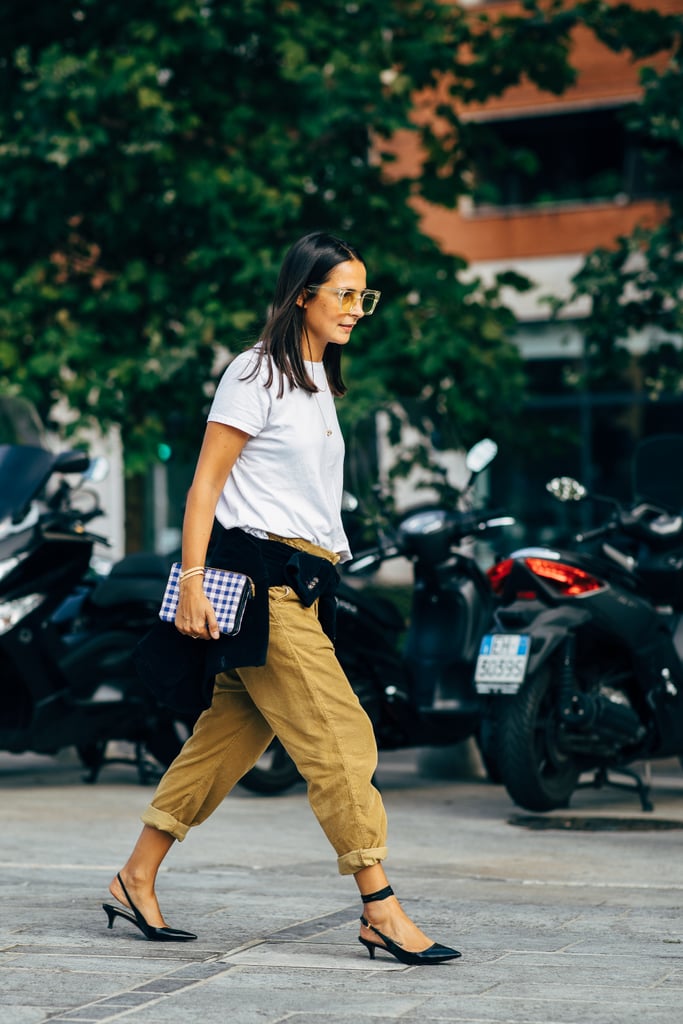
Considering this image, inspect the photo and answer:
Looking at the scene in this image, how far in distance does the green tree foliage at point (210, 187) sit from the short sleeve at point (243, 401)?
729 centimetres

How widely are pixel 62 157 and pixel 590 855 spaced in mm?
6973

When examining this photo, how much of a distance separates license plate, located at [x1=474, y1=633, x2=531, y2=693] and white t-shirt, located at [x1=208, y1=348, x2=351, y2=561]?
2735mm

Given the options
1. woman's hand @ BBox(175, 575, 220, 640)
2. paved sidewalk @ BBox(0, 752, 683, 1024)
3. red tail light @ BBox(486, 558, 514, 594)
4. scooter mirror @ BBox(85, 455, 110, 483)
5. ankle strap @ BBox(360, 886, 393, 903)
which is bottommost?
paved sidewalk @ BBox(0, 752, 683, 1024)

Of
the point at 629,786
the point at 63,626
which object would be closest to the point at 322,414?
the point at 629,786

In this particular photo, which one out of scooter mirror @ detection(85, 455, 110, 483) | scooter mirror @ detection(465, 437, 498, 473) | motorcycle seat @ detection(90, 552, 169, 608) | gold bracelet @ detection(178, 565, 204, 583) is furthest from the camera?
motorcycle seat @ detection(90, 552, 169, 608)

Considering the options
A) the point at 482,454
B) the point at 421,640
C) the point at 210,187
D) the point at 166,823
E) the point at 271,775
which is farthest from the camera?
the point at 210,187

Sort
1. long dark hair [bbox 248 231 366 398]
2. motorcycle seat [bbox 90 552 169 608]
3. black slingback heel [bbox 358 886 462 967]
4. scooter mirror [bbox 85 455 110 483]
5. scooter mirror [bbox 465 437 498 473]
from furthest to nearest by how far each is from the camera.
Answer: motorcycle seat [bbox 90 552 169 608] < scooter mirror [bbox 85 455 110 483] < scooter mirror [bbox 465 437 498 473] < long dark hair [bbox 248 231 366 398] < black slingback heel [bbox 358 886 462 967]

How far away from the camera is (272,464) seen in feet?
15.2

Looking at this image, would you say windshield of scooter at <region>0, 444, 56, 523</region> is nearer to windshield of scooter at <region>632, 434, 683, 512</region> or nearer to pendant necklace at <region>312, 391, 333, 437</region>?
windshield of scooter at <region>632, 434, 683, 512</region>

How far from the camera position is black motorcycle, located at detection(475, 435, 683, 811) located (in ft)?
24.1

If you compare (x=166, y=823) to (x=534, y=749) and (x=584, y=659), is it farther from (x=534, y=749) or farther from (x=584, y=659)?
(x=584, y=659)

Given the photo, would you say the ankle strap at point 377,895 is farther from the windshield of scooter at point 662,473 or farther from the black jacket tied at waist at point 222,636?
the windshield of scooter at point 662,473

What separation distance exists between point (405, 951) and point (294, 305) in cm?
164

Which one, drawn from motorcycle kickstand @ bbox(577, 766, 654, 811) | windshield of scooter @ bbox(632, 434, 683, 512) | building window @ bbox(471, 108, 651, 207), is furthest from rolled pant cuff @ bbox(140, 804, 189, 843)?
building window @ bbox(471, 108, 651, 207)
